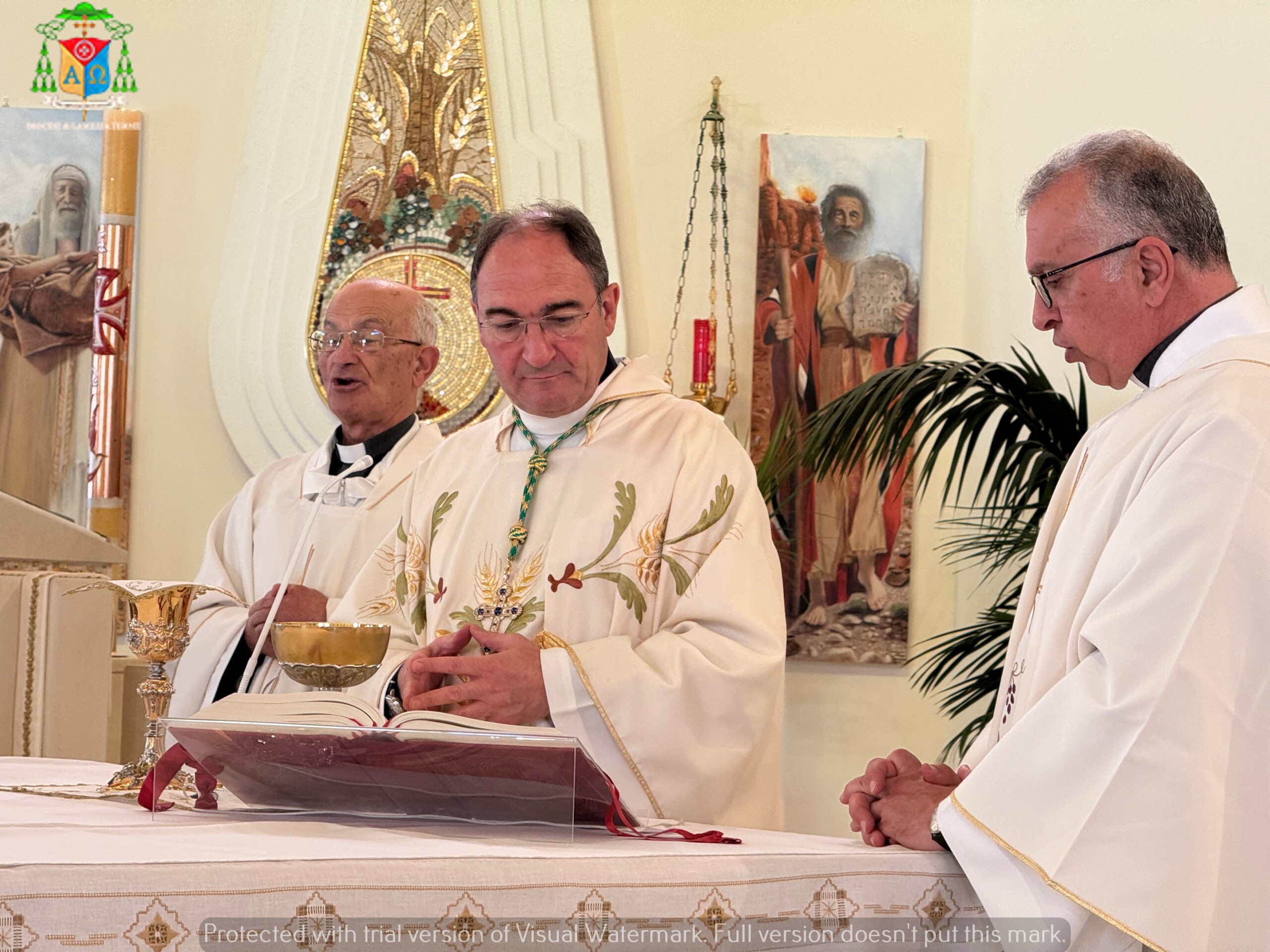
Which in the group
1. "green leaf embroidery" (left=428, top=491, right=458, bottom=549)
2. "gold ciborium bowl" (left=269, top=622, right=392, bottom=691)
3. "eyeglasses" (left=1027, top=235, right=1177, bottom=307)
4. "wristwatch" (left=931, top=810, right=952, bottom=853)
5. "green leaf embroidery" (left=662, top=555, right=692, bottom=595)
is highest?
"eyeglasses" (left=1027, top=235, right=1177, bottom=307)

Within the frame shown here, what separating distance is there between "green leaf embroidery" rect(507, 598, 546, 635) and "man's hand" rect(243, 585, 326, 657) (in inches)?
44.8

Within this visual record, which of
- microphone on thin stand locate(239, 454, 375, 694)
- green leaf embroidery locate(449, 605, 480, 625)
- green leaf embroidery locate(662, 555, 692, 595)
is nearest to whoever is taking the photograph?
green leaf embroidery locate(662, 555, 692, 595)

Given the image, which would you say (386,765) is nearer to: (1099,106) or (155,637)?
(155,637)

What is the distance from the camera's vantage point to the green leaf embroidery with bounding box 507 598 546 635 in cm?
313

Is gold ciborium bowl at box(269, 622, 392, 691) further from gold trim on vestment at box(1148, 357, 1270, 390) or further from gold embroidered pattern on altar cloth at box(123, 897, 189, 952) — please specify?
gold trim on vestment at box(1148, 357, 1270, 390)

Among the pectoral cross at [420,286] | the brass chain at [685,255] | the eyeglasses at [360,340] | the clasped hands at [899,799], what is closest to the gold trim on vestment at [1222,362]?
the clasped hands at [899,799]

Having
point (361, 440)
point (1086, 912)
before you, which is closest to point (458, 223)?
point (361, 440)

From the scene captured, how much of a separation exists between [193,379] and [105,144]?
1.27 m

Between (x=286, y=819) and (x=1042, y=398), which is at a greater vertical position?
(x=1042, y=398)

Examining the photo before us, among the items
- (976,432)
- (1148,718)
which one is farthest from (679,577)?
(976,432)

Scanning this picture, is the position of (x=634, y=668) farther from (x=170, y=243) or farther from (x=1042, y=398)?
(x=170, y=243)

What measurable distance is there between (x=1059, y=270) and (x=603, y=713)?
1.17 meters

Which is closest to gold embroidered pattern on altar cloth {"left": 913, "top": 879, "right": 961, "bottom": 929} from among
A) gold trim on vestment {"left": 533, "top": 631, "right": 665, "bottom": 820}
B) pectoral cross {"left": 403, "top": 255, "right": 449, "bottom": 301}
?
gold trim on vestment {"left": 533, "top": 631, "right": 665, "bottom": 820}

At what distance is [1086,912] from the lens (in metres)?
1.88
